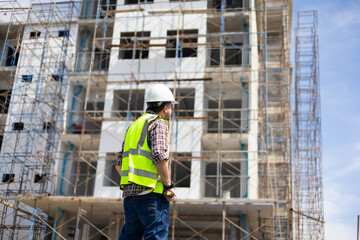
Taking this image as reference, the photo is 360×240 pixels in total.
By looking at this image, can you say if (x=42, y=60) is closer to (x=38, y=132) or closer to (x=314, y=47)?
(x=38, y=132)

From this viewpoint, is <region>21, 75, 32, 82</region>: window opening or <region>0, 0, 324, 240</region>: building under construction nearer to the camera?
<region>0, 0, 324, 240</region>: building under construction

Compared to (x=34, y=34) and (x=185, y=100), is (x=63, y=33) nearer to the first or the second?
(x=34, y=34)

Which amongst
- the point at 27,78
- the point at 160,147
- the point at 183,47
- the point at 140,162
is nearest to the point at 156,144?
the point at 160,147

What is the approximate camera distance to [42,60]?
2297 cm

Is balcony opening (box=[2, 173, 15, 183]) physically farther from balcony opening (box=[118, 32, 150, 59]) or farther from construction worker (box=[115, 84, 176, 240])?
construction worker (box=[115, 84, 176, 240])

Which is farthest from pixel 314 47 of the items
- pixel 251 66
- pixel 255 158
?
pixel 255 158

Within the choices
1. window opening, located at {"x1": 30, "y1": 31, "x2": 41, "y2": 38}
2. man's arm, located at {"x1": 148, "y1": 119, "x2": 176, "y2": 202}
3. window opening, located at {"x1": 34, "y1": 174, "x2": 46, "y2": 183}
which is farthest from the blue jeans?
window opening, located at {"x1": 30, "y1": 31, "x2": 41, "y2": 38}

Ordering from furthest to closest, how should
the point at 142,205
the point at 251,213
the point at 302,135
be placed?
the point at 302,135 → the point at 251,213 → the point at 142,205

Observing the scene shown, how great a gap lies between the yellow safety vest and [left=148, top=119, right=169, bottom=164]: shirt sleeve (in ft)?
0.15

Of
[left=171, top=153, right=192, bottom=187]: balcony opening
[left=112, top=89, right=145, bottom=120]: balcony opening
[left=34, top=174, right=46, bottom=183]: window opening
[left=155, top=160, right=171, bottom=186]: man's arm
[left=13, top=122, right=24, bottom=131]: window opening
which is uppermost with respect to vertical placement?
[left=112, top=89, right=145, bottom=120]: balcony opening

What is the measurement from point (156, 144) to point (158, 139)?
0.15 ft

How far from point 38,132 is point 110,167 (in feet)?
13.6

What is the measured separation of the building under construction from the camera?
773 inches

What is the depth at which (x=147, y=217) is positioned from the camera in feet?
11.7
